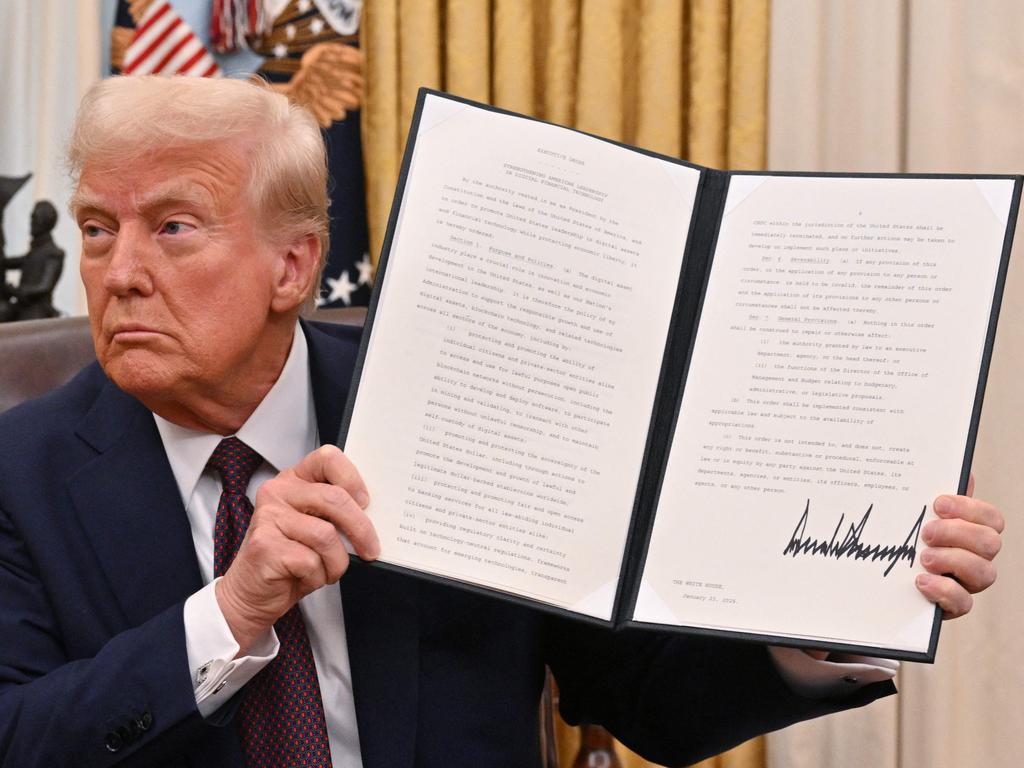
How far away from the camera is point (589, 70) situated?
249 cm

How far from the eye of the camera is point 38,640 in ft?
4.76

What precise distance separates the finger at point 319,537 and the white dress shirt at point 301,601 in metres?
0.15

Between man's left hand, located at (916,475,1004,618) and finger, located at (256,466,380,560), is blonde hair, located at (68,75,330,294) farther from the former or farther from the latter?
man's left hand, located at (916,475,1004,618)

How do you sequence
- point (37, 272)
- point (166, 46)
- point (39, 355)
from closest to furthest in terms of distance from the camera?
1. point (39, 355)
2. point (37, 272)
3. point (166, 46)

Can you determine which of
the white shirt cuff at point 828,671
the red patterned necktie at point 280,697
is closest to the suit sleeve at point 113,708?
the red patterned necktie at point 280,697

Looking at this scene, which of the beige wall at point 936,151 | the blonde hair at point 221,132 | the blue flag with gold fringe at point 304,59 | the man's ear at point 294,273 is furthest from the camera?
the blue flag with gold fringe at point 304,59

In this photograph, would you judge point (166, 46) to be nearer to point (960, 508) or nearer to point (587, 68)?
point (587, 68)

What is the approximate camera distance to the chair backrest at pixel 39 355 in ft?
6.10

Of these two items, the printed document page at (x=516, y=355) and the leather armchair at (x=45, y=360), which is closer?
the printed document page at (x=516, y=355)

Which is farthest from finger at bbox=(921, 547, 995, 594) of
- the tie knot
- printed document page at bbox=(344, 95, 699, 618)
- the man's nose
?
the man's nose

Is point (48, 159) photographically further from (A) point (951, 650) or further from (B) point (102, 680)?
(A) point (951, 650)

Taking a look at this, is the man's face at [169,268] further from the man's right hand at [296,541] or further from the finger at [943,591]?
the finger at [943,591]

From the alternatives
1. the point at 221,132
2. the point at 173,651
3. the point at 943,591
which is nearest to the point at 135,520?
the point at 173,651

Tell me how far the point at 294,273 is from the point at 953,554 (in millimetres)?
894
